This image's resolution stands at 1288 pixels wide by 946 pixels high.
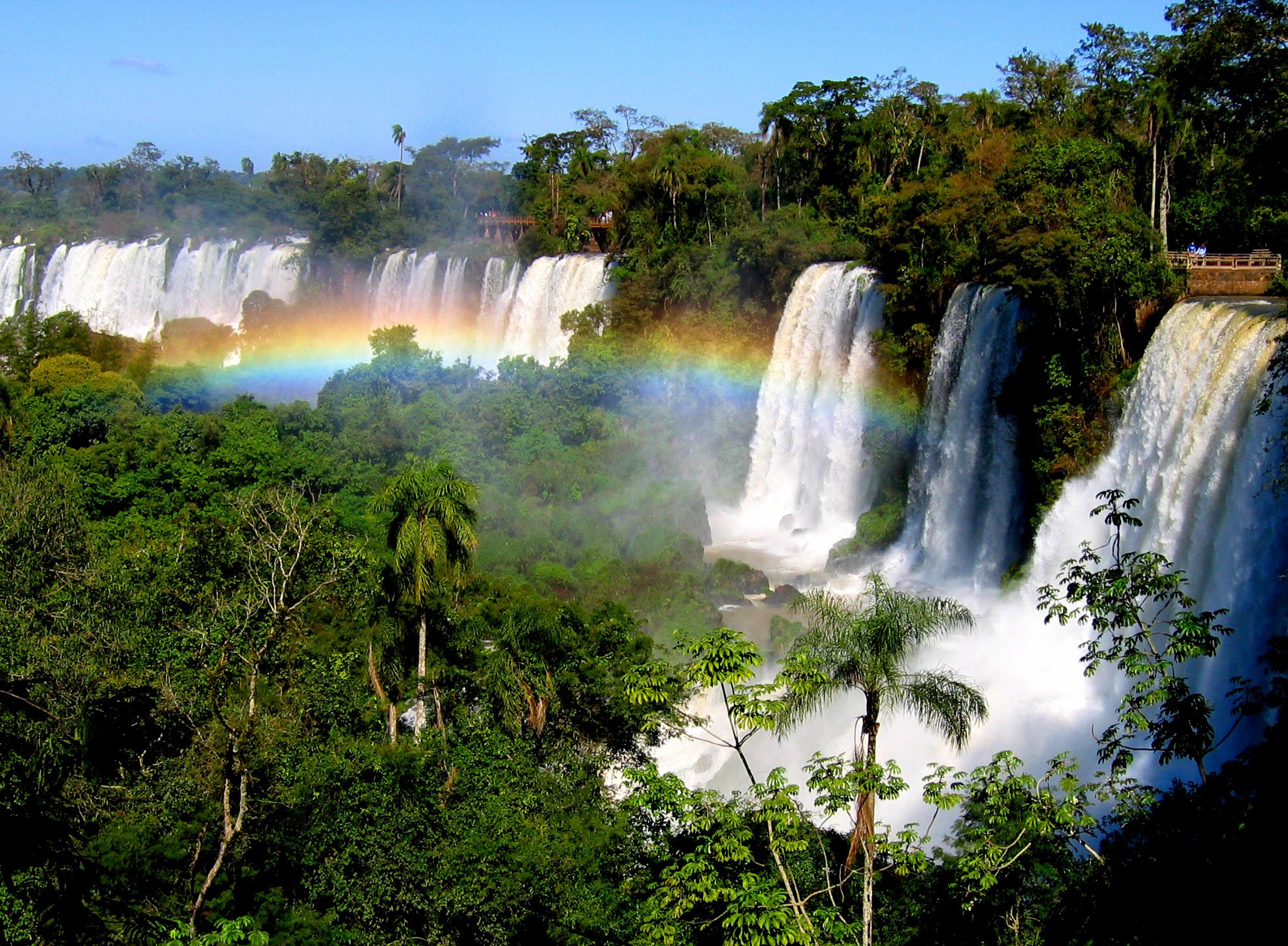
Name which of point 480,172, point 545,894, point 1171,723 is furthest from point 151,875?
point 480,172

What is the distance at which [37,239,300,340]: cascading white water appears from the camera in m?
57.1

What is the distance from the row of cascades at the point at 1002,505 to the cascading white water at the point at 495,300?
592 inches

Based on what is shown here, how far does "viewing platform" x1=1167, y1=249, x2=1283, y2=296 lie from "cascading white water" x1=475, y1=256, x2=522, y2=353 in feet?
89.9

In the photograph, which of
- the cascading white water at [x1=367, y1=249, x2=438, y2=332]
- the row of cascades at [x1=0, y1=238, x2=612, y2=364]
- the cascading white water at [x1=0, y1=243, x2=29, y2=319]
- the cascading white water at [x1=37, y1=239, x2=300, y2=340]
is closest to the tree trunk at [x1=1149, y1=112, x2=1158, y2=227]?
the row of cascades at [x1=0, y1=238, x2=612, y2=364]

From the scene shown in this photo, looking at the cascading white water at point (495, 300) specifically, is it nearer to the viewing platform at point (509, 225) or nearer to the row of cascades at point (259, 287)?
the row of cascades at point (259, 287)

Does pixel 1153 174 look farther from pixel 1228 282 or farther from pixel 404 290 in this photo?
pixel 404 290

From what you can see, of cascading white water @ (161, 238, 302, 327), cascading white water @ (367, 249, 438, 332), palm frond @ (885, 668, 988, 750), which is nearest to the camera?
palm frond @ (885, 668, 988, 750)

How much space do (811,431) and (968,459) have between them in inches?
297

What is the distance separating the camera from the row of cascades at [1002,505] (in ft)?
54.5

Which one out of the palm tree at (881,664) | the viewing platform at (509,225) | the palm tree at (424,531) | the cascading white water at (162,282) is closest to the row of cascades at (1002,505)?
the palm tree at (881,664)

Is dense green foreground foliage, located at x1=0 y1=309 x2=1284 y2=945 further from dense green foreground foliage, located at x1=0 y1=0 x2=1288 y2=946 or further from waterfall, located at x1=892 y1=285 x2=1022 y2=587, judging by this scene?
waterfall, located at x1=892 y1=285 x2=1022 y2=587

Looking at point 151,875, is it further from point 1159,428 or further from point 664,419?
point 664,419

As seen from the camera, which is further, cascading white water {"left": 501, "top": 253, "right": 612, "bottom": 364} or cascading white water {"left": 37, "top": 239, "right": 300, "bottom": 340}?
cascading white water {"left": 37, "top": 239, "right": 300, "bottom": 340}

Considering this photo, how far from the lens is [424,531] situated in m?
15.2
